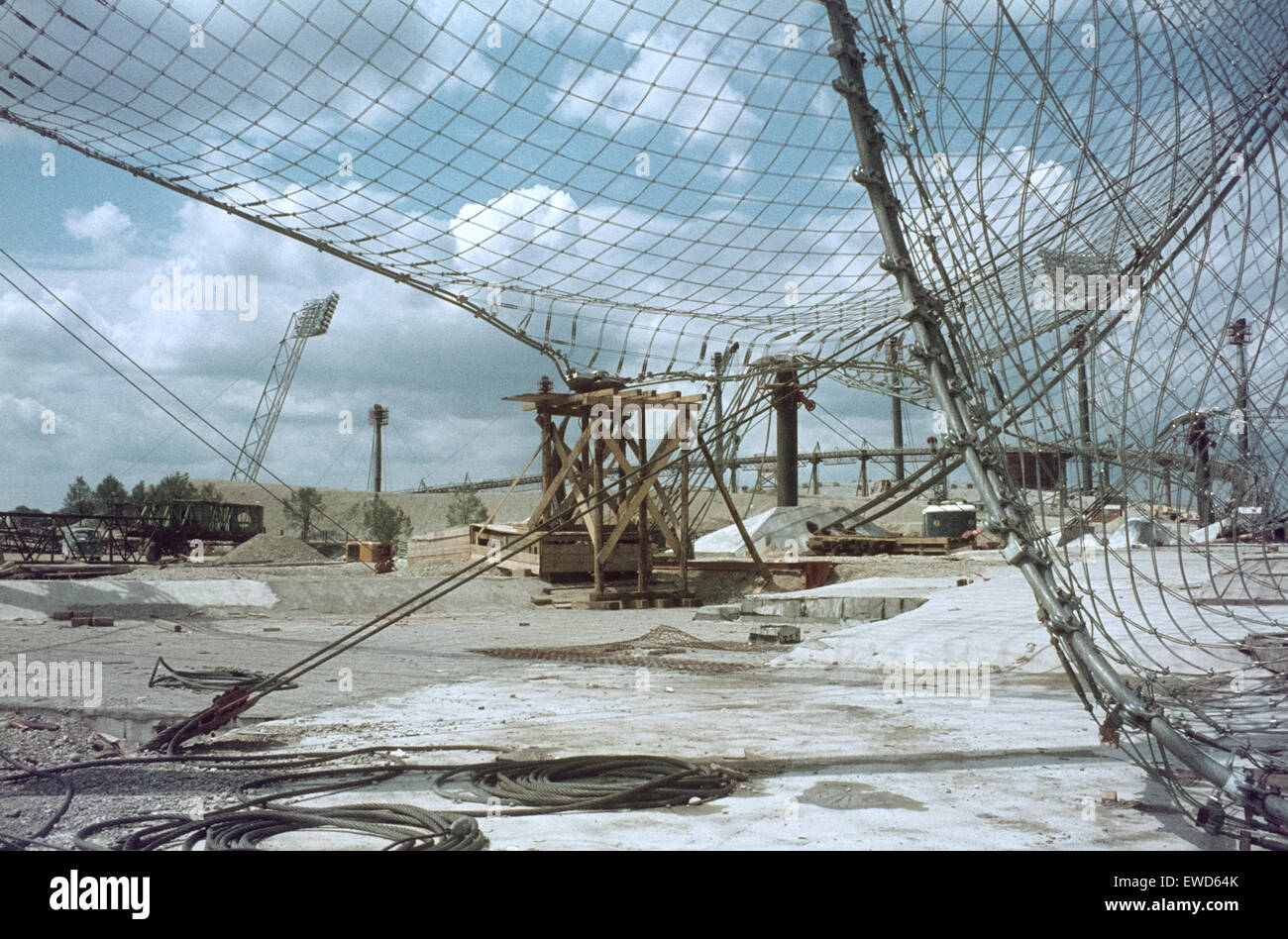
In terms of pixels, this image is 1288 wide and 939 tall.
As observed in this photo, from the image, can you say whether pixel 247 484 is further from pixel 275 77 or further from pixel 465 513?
pixel 275 77

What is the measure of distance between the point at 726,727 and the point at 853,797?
1.50 metres

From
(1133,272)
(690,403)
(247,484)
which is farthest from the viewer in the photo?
(247,484)

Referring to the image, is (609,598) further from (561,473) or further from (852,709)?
(852,709)

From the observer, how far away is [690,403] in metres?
13.3

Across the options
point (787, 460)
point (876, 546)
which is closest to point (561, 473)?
point (876, 546)

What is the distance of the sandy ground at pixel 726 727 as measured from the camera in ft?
9.96

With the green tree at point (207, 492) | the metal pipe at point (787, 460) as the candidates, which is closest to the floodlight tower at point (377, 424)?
the green tree at point (207, 492)

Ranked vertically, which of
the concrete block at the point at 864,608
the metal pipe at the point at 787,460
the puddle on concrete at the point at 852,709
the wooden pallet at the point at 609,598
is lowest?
the wooden pallet at the point at 609,598

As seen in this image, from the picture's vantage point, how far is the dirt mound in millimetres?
21406

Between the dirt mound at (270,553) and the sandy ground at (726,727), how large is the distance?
1140cm

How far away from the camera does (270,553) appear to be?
2217 centimetres

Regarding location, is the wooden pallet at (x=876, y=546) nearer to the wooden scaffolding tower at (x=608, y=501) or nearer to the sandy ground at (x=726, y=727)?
the wooden scaffolding tower at (x=608, y=501)
